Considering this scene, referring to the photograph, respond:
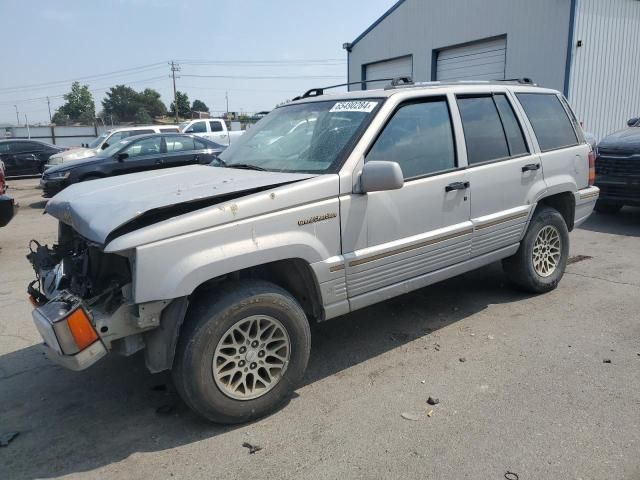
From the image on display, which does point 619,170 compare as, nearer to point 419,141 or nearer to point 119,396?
A: point 419,141

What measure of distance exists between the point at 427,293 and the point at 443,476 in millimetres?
2796

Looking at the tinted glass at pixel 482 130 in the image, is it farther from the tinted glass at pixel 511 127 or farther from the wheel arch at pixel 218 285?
the wheel arch at pixel 218 285

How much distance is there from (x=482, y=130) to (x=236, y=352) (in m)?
2.78

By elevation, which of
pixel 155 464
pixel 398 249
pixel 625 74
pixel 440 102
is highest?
pixel 625 74

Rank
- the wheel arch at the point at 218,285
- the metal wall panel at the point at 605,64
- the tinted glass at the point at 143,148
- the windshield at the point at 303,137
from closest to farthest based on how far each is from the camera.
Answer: the wheel arch at the point at 218,285, the windshield at the point at 303,137, the tinted glass at the point at 143,148, the metal wall panel at the point at 605,64

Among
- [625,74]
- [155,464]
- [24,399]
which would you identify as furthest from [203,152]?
[625,74]

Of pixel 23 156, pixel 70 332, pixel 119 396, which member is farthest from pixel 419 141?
pixel 23 156

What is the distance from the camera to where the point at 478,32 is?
1509 cm

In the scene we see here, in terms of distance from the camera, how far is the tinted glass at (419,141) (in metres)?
3.73

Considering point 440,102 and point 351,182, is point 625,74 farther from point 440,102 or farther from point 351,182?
point 351,182

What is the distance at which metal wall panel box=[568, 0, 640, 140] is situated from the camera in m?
13.0

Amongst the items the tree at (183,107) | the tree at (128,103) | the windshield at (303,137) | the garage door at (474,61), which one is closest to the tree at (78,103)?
the tree at (128,103)

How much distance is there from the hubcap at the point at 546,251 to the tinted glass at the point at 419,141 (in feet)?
4.99

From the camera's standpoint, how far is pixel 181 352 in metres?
2.89
